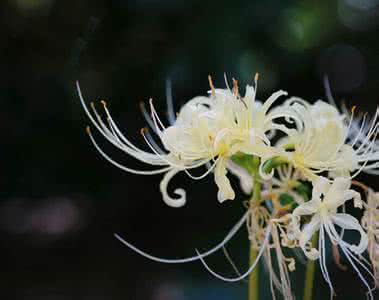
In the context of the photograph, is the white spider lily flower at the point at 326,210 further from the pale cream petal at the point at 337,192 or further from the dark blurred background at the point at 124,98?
the dark blurred background at the point at 124,98

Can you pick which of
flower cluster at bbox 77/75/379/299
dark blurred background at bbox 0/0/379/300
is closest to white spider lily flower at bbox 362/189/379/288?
flower cluster at bbox 77/75/379/299

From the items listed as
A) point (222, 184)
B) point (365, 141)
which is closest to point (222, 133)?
point (222, 184)

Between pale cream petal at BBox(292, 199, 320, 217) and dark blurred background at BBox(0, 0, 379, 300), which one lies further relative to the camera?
dark blurred background at BBox(0, 0, 379, 300)

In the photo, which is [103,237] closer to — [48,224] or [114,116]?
[48,224]

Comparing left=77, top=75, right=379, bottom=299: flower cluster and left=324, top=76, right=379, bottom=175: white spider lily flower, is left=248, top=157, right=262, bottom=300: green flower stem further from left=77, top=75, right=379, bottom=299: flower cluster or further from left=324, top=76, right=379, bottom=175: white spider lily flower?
left=324, top=76, right=379, bottom=175: white spider lily flower

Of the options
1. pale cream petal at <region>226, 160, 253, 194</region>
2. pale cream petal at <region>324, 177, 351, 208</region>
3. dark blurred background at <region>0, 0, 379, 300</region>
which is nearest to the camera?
pale cream petal at <region>324, 177, 351, 208</region>

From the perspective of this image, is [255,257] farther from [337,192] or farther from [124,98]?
[124,98]

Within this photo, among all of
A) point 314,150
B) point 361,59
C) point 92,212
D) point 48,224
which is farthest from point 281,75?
point 314,150

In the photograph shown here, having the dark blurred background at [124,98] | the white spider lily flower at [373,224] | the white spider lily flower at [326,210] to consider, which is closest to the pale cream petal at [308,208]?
the white spider lily flower at [326,210]
